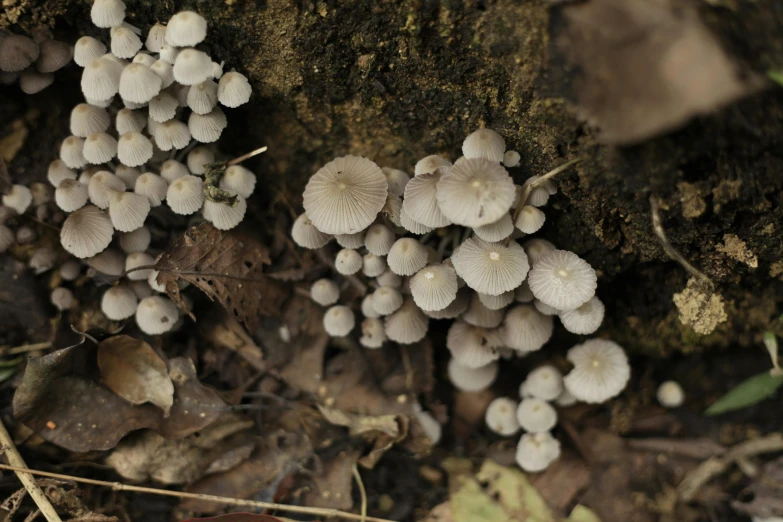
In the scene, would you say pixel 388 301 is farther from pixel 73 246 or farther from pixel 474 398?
pixel 73 246

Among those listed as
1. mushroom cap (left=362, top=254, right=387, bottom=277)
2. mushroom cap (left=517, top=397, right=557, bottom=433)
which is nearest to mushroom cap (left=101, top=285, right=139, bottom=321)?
mushroom cap (left=362, top=254, right=387, bottom=277)

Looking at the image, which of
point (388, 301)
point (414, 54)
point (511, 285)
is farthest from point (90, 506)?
point (414, 54)

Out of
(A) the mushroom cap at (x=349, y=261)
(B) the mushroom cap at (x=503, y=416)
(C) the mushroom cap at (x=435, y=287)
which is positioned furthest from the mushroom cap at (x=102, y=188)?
(B) the mushroom cap at (x=503, y=416)

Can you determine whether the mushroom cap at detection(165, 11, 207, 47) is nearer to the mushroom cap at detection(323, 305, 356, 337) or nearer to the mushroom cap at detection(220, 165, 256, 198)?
the mushroom cap at detection(220, 165, 256, 198)

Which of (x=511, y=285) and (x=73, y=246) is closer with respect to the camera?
(x=511, y=285)

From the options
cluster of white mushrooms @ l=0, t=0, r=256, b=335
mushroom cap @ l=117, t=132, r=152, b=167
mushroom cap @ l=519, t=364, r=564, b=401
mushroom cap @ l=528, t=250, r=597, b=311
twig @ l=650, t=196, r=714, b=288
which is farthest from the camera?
mushroom cap @ l=519, t=364, r=564, b=401

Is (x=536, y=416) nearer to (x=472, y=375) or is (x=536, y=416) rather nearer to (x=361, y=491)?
(x=472, y=375)

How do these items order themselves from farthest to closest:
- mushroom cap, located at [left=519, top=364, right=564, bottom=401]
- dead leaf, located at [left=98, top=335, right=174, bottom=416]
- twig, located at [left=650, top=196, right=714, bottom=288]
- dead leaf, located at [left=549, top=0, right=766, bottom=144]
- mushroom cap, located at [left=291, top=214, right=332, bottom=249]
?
mushroom cap, located at [left=519, top=364, right=564, bottom=401], dead leaf, located at [left=98, top=335, right=174, bottom=416], mushroom cap, located at [left=291, top=214, right=332, bottom=249], twig, located at [left=650, top=196, right=714, bottom=288], dead leaf, located at [left=549, top=0, right=766, bottom=144]
